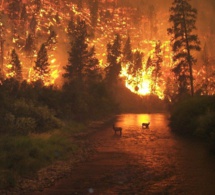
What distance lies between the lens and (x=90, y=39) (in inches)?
5453

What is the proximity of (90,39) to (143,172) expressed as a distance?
409 feet

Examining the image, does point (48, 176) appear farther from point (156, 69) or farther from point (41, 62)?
point (156, 69)

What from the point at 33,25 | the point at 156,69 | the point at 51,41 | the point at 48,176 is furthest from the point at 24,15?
the point at 48,176

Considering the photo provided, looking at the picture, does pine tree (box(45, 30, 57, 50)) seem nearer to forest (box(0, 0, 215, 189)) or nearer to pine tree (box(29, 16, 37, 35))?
forest (box(0, 0, 215, 189))

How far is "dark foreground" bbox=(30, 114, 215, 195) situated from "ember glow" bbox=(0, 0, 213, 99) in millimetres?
68454

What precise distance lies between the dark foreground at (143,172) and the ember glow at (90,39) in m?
68.5

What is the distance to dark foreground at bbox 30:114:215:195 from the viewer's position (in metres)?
15.2

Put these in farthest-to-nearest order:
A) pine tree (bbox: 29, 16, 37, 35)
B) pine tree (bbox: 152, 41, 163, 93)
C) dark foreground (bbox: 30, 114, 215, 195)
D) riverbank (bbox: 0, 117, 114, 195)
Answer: pine tree (bbox: 152, 41, 163, 93) → pine tree (bbox: 29, 16, 37, 35) → riverbank (bbox: 0, 117, 114, 195) → dark foreground (bbox: 30, 114, 215, 195)

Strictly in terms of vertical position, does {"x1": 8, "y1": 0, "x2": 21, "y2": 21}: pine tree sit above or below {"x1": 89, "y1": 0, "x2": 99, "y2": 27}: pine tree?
below

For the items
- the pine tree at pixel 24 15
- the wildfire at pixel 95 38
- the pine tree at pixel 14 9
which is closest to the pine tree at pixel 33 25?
the wildfire at pixel 95 38

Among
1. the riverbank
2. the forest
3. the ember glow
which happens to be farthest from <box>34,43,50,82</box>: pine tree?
the riverbank

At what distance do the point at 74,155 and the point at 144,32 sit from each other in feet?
514

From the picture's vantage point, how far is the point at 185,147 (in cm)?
2700

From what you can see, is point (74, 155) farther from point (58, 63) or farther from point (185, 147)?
point (58, 63)
